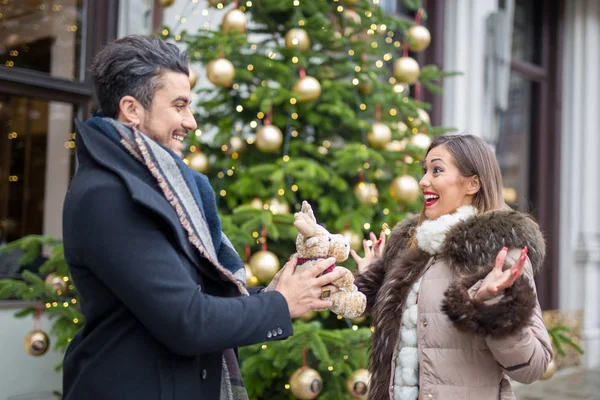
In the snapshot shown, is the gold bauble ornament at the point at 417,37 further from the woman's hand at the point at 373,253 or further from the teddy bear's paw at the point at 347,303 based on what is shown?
the teddy bear's paw at the point at 347,303

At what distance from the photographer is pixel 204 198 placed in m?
1.72

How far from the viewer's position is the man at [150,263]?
1410 millimetres

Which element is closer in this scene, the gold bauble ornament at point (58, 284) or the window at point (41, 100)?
the gold bauble ornament at point (58, 284)

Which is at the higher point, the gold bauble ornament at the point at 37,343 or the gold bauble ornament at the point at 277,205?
the gold bauble ornament at the point at 277,205

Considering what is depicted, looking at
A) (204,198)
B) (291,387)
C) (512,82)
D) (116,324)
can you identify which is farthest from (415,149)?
(512,82)

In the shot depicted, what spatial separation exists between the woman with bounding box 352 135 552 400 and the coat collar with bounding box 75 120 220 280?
87 cm

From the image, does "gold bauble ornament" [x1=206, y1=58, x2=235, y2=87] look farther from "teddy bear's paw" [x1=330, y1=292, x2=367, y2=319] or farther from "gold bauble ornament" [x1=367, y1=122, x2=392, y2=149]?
"teddy bear's paw" [x1=330, y1=292, x2=367, y2=319]

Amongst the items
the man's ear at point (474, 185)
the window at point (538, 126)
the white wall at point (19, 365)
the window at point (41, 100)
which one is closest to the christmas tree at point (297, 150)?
the white wall at point (19, 365)

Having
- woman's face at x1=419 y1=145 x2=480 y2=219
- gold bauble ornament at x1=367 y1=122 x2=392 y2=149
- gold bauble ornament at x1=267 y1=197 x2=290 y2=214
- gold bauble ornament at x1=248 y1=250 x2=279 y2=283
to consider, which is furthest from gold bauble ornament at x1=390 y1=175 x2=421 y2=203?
woman's face at x1=419 y1=145 x2=480 y2=219

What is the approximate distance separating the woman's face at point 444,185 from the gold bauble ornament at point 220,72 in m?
1.62

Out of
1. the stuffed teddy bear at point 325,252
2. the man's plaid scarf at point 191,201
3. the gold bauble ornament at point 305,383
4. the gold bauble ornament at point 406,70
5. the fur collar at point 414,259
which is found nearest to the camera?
the man's plaid scarf at point 191,201

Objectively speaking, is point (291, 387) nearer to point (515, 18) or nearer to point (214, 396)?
point (214, 396)

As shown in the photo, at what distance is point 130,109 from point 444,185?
112cm

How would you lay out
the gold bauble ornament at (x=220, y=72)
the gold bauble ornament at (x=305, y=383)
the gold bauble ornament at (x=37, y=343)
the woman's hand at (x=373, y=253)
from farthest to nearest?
the gold bauble ornament at (x=220, y=72), the gold bauble ornament at (x=37, y=343), the gold bauble ornament at (x=305, y=383), the woman's hand at (x=373, y=253)
